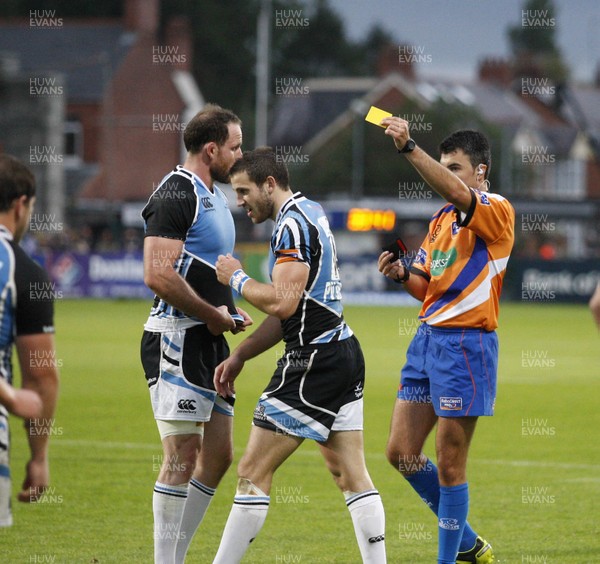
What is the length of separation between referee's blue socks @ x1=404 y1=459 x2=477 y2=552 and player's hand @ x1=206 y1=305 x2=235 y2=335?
59.6 inches

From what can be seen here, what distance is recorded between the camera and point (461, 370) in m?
6.41

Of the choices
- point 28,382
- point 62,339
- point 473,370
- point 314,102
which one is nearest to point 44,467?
point 28,382

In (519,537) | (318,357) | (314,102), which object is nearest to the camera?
(318,357)

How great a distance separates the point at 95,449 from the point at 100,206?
39.4 meters

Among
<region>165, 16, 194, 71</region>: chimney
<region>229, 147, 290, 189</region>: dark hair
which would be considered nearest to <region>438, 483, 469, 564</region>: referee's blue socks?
<region>229, 147, 290, 189</region>: dark hair

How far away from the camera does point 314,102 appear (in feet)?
267

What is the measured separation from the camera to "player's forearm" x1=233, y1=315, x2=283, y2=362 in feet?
19.8

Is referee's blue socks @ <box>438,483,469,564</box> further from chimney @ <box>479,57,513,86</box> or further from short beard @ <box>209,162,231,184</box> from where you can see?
chimney @ <box>479,57,513,86</box>

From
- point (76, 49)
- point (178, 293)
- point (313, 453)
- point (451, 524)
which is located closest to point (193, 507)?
point (178, 293)

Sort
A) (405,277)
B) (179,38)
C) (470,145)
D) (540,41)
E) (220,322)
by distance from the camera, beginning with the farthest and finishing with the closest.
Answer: (540,41) < (179,38) < (405,277) < (470,145) < (220,322)

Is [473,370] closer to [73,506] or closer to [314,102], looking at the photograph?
[73,506]

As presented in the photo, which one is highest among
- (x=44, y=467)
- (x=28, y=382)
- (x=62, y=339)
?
(x=28, y=382)

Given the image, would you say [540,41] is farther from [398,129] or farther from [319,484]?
[398,129]

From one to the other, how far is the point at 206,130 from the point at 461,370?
6.30ft
